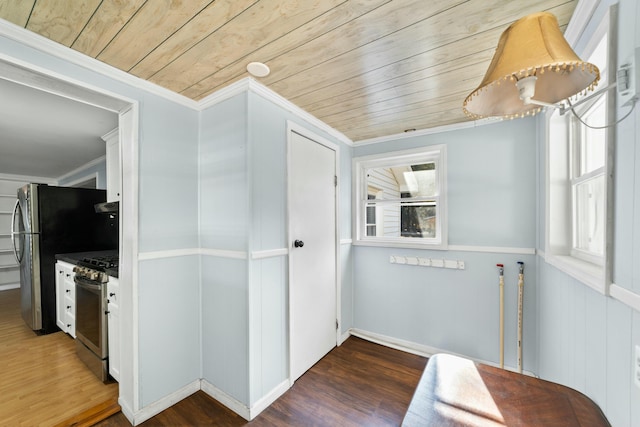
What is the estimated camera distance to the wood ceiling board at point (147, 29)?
111 centimetres

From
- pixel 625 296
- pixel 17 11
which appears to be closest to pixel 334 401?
pixel 625 296

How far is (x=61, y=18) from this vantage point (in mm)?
1170

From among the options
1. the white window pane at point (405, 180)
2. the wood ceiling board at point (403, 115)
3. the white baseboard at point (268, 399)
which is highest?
the wood ceiling board at point (403, 115)

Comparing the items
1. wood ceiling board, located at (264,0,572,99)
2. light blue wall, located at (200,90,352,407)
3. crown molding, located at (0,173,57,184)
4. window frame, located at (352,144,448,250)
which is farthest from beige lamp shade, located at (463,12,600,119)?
crown molding, located at (0,173,57,184)

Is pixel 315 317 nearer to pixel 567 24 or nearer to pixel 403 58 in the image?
pixel 403 58

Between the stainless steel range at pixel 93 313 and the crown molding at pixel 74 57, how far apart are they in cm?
141

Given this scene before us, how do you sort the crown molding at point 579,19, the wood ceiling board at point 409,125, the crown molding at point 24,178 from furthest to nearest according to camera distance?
the crown molding at point 24,178 → the wood ceiling board at point 409,125 → the crown molding at point 579,19

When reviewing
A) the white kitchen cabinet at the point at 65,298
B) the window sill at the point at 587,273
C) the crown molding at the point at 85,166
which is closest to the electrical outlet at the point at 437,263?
the window sill at the point at 587,273

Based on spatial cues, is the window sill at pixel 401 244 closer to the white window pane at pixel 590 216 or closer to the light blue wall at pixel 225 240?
the white window pane at pixel 590 216

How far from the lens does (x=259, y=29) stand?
1.25 m

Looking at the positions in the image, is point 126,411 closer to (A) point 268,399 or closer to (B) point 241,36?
(A) point 268,399

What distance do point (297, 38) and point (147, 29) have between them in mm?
731

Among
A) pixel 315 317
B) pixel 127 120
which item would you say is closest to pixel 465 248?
pixel 315 317

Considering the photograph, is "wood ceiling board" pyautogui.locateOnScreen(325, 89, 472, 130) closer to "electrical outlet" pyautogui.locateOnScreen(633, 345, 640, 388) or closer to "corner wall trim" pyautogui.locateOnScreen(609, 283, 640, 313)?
"corner wall trim" pyautogui.locateOnScreen(609, 283, 640, 313)
